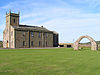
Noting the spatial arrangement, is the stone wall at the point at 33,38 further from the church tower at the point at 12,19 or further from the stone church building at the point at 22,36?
the church tower at the point at 12,19

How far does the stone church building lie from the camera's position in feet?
168

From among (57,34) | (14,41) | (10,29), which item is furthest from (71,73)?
(57,34)

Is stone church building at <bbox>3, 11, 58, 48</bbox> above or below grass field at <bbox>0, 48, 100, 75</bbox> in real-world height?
above

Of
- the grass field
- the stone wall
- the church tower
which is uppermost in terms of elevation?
the church tower

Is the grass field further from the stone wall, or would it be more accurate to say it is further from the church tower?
the church tower

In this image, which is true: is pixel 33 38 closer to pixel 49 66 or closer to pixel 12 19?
pixel 12 19

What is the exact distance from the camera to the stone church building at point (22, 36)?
5123 centimetres

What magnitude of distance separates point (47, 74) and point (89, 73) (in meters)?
2.36

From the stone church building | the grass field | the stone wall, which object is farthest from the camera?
the stone wall

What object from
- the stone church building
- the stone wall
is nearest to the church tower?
the stone church building

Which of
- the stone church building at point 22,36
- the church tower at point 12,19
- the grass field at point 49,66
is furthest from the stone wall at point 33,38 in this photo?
the grass field at point 49,66

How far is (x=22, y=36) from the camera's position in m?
52.1

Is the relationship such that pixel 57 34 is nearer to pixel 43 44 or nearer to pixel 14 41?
pixel 43 44

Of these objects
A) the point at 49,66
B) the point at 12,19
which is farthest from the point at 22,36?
the point at 49,66
